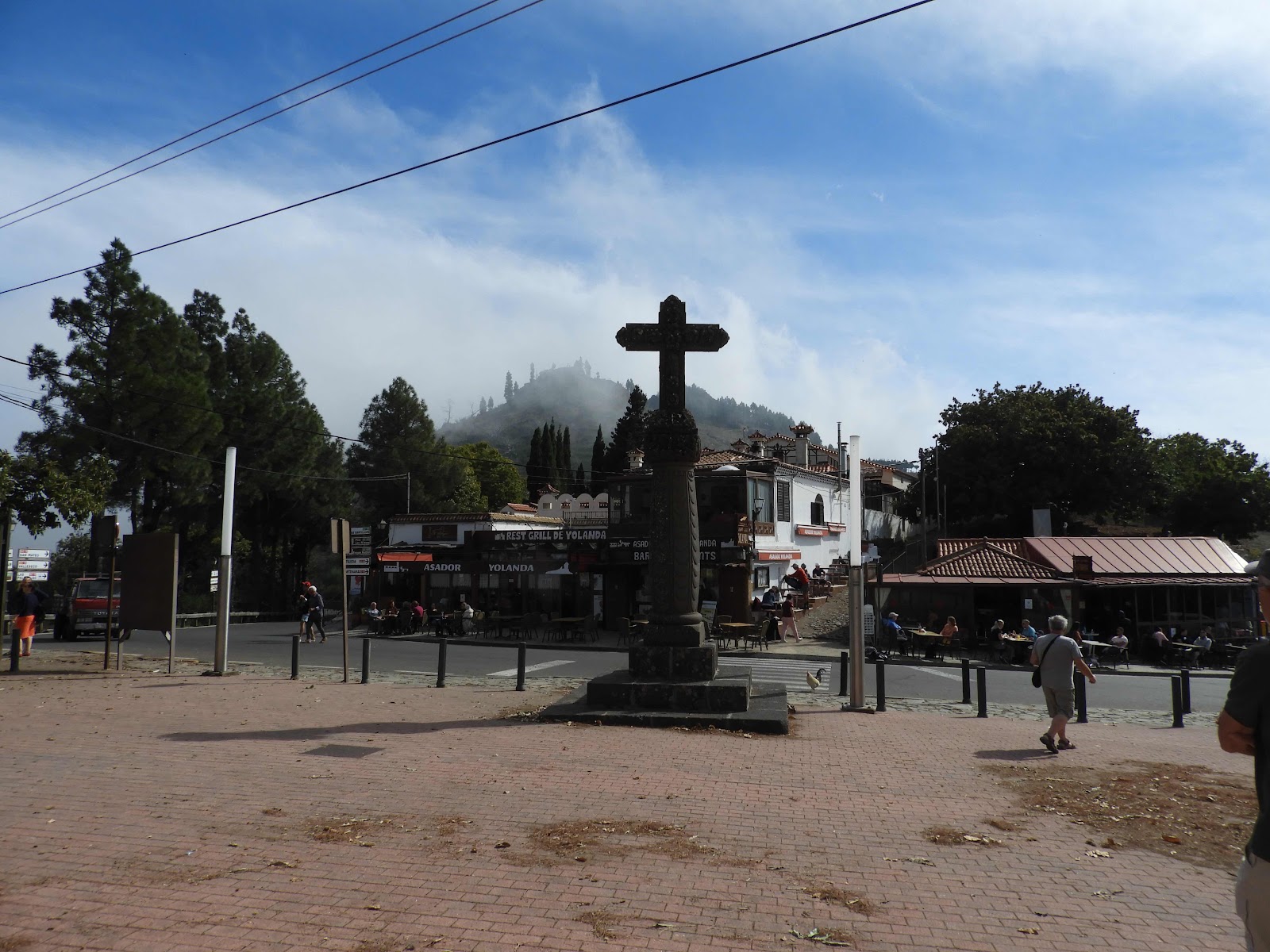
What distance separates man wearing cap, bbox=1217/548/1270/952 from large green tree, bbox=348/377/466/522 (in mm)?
59408

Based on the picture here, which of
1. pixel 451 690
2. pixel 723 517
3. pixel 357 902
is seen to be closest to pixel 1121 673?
pixel 723 517

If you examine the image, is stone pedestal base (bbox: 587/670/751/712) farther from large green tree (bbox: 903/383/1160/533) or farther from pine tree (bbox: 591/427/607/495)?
pine tree (bbox: 591/427/607/495)

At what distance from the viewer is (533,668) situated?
62.4 feet

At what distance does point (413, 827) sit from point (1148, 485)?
49599mm

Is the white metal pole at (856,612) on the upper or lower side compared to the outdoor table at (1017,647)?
upper

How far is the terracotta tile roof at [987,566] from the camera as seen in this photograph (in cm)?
2691

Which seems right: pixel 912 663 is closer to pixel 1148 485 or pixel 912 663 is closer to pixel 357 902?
pixel 357 902

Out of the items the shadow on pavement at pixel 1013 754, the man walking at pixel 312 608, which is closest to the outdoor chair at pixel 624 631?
the man walking at pixel 312 608

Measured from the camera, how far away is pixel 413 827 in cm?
579

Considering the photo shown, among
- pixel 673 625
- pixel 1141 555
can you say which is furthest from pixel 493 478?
pixel 673 625

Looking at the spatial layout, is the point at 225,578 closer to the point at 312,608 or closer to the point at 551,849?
the point at 312,608

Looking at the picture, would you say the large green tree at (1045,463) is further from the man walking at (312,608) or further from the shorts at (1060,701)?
the shorts at (1060,701)

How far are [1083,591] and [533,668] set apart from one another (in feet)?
61.0

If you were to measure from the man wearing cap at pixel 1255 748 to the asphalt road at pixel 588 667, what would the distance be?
12.2 meters
